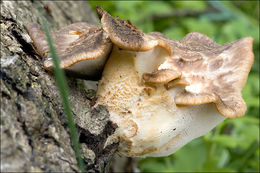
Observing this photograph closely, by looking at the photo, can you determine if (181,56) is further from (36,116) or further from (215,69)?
(36,116)

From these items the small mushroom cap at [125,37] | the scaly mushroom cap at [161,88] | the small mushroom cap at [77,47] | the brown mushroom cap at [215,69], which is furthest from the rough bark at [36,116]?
the brown mushroom cap at [215,69]

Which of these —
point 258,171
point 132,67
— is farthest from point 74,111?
point 258,171

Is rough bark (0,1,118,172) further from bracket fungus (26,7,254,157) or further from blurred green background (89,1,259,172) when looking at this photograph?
blurred green background (89,1,259,172)

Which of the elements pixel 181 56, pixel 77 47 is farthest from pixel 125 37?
pixel 181 56

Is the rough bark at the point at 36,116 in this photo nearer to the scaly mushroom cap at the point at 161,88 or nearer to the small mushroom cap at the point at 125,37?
the scaly mushroom cap at the point at 161,88

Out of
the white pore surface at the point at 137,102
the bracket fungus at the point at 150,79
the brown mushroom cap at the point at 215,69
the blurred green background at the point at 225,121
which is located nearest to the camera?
the bracket fungus at the point at 150,79

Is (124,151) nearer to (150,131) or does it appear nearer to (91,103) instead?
(150,131)
